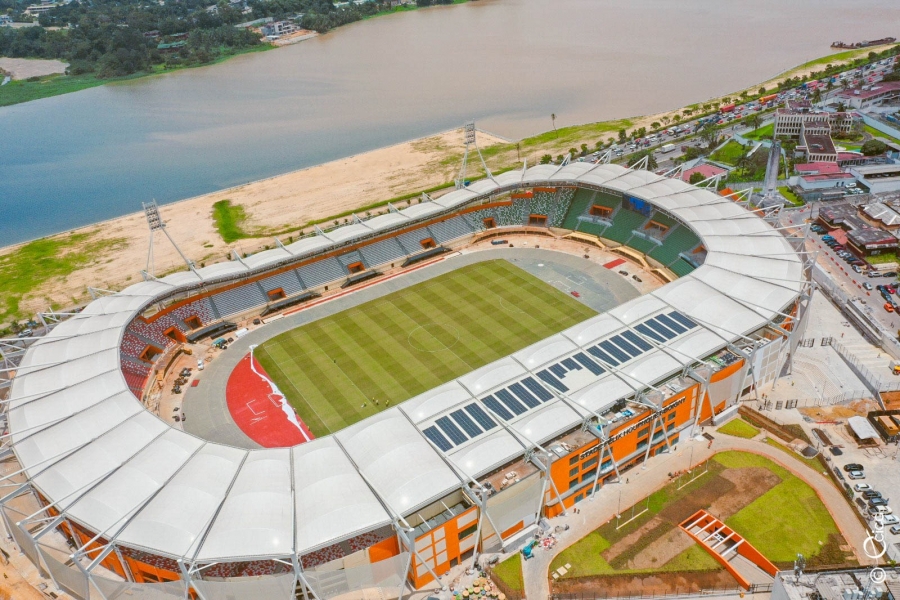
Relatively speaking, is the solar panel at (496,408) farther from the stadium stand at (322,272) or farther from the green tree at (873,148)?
the green tree at (873,148)

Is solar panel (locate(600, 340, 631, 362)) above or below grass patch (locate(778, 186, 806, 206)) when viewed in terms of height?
above

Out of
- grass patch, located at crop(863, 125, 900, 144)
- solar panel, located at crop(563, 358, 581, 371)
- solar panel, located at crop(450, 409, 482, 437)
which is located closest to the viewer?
solar panel, located at crop(450, 409, 482, 437)

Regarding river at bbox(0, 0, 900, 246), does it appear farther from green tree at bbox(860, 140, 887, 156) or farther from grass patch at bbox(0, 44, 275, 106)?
green tree at bbox(860, 140, 887, 156)

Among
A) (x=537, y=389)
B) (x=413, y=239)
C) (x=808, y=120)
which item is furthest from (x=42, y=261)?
(x=808, y=120)

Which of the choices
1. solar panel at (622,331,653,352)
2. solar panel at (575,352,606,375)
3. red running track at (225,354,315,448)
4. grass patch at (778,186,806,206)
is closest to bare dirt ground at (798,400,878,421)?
solar panel at (622,331,653,352)

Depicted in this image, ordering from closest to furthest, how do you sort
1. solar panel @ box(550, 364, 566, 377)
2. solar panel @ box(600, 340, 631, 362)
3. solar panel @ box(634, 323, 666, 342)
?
solar panel @ box(550, 364, 566, 377), solar panel @ box(600, 340, 631, 362), solar panel @ box(634, 323, 666, 342)

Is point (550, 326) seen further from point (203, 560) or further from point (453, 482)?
point (203, 560)
